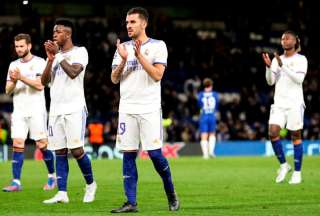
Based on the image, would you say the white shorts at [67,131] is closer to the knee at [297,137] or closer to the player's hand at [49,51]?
the player's hand at [49,51]

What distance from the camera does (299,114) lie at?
16.6 metres

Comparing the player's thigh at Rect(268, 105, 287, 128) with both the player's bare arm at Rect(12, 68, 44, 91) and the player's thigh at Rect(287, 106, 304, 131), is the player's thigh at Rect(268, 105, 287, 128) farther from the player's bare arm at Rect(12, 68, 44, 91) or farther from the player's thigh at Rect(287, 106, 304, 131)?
the player's bare arm at Rect(12, 68, 44, 91)

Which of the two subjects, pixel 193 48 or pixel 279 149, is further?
pixel 193 48

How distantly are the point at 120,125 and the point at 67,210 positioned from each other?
1294mm

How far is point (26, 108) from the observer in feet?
51.4

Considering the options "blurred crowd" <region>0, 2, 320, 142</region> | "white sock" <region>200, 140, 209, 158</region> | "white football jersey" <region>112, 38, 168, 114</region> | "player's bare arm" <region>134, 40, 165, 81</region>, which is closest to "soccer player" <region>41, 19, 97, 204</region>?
"white football jersey" <region>112, 38, 168, 114</region>

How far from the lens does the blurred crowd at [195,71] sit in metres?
34.7

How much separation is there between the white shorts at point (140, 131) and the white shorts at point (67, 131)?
1310 millimetres

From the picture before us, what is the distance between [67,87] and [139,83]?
62.5 inches

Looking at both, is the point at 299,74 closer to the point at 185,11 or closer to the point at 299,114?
the point at 299,114

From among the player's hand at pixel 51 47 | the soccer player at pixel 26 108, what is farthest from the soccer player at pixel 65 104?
the soccer player at pixel 26 108

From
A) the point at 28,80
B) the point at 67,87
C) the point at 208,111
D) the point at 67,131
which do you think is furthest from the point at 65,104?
the point at 208,111

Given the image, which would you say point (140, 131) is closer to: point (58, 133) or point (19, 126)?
point (58, 133)

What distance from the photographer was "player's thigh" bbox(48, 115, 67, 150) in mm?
12578
